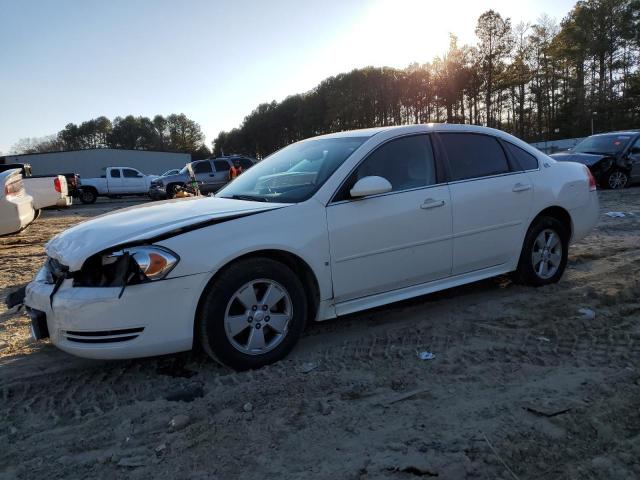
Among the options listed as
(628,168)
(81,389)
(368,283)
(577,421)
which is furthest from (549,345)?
(628,168)

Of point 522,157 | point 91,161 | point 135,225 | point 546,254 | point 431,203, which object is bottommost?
point 546,254

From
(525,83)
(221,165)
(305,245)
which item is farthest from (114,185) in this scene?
(525,83)

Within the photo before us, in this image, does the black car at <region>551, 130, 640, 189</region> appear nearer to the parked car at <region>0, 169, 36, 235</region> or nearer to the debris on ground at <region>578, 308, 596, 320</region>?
the debris on ground at <region>578, 308, 596, 320</region>

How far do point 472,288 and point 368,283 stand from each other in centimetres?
182

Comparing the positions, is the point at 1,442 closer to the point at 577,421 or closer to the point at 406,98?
the point at 577,421

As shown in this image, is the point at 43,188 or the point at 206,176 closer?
the point at 43,188

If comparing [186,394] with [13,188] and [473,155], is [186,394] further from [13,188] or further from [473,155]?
[13,188]

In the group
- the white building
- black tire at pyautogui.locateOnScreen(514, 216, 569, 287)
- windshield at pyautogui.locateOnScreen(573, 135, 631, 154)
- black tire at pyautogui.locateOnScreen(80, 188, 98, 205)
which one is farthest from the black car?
the white building

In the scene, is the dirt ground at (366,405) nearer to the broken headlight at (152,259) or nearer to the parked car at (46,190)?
the broken headlight at (152,259)

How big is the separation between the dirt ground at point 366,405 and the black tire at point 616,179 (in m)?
11.3

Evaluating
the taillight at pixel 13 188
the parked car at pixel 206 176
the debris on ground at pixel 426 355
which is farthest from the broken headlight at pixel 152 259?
the parked car at pixel 206 176

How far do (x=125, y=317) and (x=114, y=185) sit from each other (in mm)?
26757

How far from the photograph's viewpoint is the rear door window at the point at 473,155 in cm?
449

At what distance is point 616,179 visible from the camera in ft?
47.1
